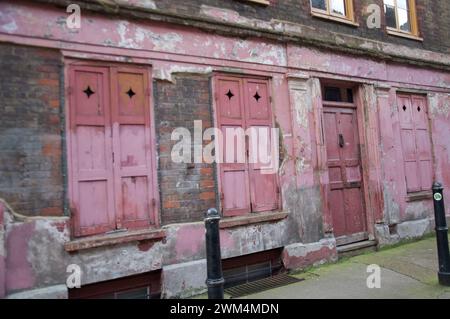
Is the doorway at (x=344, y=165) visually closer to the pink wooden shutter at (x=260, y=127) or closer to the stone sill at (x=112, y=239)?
the pink wooden shutter at (x=260, y=127)

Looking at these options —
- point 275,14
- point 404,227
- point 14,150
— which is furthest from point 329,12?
point 14,150

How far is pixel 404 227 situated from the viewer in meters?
7.31

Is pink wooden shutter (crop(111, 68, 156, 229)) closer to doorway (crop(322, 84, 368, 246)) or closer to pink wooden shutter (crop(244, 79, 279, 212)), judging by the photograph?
pink wooden shutter (crop(244, 79, 279, 212))

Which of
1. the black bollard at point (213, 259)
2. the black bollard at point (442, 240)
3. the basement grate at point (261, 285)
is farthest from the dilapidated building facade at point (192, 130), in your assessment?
the black bollard at point (442, 240)

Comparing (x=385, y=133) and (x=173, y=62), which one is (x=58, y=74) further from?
(x=385, y=133)

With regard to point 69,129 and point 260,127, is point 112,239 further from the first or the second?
point 260,127

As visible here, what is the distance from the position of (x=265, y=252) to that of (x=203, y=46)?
→ 3045 millimetres

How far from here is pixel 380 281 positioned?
5.14 meters

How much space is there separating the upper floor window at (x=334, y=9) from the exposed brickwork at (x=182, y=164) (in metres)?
2.81

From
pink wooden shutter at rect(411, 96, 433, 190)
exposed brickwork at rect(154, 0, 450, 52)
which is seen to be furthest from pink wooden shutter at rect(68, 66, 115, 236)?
pink wooden shutter at rect(411, 96, 433, 190)

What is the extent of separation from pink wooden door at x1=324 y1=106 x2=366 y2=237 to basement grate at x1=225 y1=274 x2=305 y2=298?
61.7 inches

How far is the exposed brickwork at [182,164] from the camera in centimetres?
496

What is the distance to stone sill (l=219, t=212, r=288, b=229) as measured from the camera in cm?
526

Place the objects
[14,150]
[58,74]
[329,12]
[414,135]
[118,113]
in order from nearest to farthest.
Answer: [14,150], [58,74], [118,113], [329,12], [414,135]
